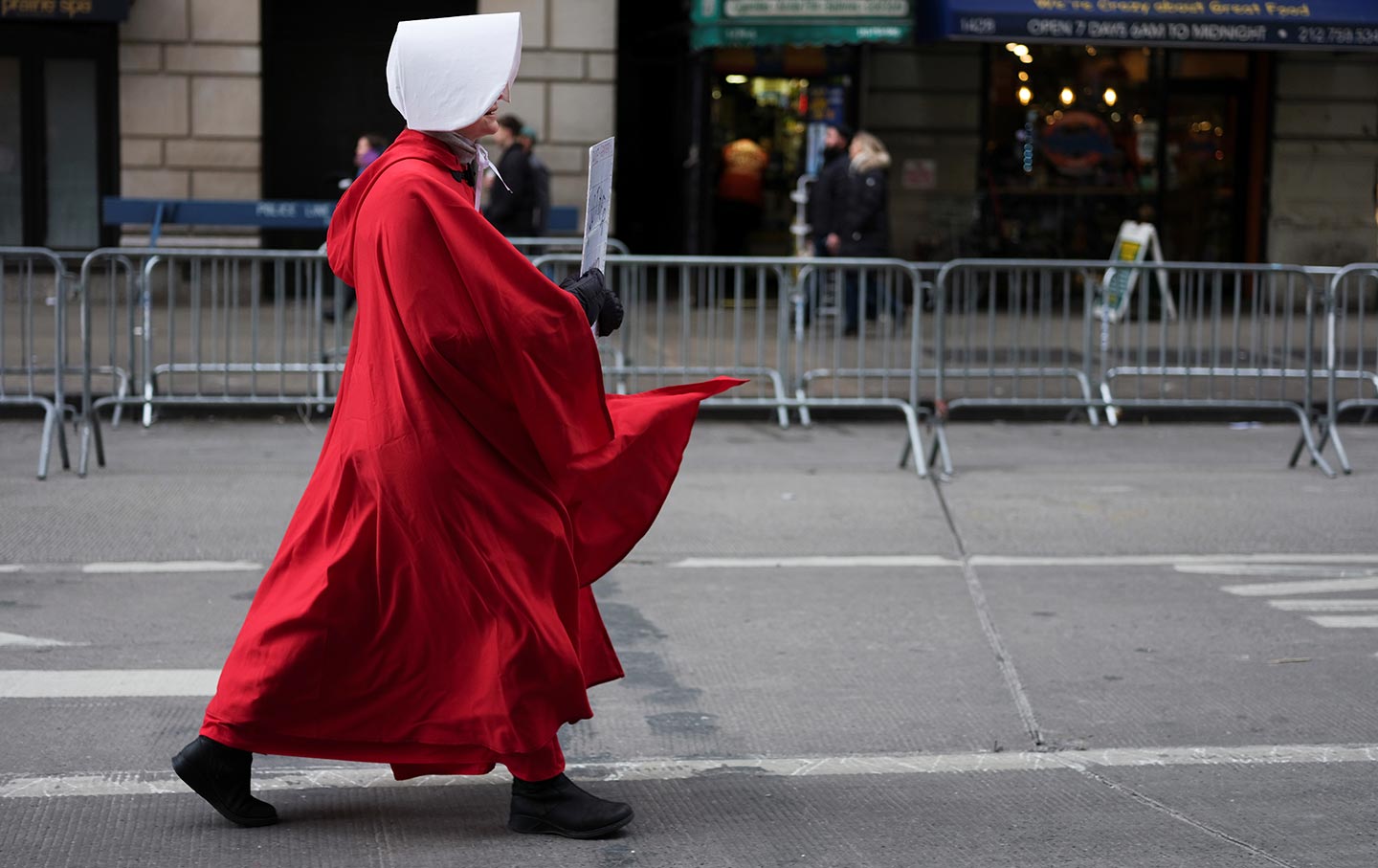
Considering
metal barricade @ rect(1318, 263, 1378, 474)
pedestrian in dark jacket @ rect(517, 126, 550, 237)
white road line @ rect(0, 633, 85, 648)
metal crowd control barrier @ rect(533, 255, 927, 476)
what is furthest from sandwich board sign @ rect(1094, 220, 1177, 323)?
white road line @ rect(0, 633, 85, 648)

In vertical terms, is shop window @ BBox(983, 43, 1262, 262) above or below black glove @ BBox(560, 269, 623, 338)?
above

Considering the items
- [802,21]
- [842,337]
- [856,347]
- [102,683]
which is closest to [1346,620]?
[102,683]

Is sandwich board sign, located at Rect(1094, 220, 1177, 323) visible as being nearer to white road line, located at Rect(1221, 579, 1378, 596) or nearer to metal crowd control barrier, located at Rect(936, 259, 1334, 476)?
metal crowd control barrier, located at Rect(936, 259, 1334, 476)

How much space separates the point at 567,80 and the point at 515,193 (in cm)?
345

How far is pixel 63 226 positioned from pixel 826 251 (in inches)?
304

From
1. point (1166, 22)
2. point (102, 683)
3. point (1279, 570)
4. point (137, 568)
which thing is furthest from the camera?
point (1166, 22)

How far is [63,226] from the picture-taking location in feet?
56.4

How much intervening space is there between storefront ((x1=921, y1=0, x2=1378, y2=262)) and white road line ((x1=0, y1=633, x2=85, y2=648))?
561 inches

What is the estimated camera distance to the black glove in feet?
12.6

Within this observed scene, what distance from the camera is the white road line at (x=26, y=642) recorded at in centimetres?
562

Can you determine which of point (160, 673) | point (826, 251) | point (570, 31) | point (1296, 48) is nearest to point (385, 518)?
point (160, 673)

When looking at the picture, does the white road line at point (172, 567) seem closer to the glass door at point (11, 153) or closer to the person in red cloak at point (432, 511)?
the person in red cloak at point (432, 511)

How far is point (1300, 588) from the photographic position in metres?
6.62

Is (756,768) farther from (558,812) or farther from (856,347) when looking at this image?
(856,347)
